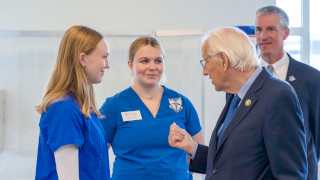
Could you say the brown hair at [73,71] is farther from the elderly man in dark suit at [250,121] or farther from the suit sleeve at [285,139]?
the suit sleeve at [285,139]

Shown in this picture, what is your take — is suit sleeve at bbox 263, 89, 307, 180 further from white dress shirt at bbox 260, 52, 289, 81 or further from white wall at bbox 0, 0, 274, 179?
white wall at bbox 0, 0, 274, 179

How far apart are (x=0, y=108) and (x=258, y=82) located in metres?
2.91

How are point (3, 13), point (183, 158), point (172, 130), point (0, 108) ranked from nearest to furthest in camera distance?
point (172, 130) → point (183, 158) → point (0, 108) → point (3, 13)

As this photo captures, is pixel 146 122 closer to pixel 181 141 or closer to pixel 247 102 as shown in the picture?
pixel 181 141

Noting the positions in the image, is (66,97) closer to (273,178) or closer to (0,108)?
(273,178)

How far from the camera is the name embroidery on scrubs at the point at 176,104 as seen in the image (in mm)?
2406

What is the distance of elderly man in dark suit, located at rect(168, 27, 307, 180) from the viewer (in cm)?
134

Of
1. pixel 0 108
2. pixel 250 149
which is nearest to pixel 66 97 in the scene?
pixel 250 149

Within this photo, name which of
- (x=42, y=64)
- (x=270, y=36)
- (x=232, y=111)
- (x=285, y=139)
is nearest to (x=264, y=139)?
(x=285, y=139)

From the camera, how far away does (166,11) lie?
4129 millimetres

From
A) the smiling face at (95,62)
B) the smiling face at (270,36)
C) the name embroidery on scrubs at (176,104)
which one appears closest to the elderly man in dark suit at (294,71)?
the smiling face at (270,36)

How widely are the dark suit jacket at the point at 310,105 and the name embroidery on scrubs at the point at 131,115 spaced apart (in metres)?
0.95

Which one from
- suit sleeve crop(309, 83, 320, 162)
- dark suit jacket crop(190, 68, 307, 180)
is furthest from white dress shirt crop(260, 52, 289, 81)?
dark suit jacket crop(190, 68, 307, 180)

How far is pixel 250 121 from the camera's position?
1423 millimetres
